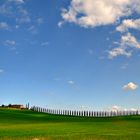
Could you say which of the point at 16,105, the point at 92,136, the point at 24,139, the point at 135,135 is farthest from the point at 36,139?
the point at 16,105

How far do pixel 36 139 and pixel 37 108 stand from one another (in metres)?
128

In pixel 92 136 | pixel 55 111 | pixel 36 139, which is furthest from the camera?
pixel 55 111

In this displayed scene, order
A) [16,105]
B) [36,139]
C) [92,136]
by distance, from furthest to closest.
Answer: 1. [16,105]
2. [92,136]
3. [36,139]

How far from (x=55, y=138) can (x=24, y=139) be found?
3239 millimetres

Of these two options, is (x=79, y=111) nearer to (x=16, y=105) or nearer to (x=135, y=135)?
(x=16, y=105)

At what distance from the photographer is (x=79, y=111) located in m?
156

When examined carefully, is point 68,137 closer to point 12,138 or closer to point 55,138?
point 55,138

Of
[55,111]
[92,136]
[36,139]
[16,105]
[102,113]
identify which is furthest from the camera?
[16,105]

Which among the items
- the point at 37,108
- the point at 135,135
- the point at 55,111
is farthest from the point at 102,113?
the point at 135,135

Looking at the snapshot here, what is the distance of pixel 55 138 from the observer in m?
45.6

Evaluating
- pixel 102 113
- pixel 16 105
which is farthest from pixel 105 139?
pixel 16 105

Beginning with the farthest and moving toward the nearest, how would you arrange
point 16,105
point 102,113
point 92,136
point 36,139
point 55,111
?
point 16,105 < point 55,111 < point 102,113 < point 92,136 < point 36,139

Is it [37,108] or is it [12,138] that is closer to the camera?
[12,138]

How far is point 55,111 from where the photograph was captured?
6422 inches
